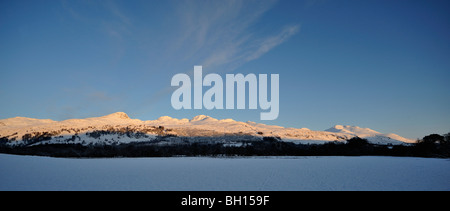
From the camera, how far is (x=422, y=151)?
2744 inches

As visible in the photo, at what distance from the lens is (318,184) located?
20141 millimetres
